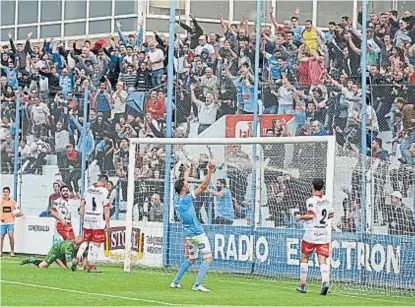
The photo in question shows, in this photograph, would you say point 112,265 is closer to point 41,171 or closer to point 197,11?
point 41,171

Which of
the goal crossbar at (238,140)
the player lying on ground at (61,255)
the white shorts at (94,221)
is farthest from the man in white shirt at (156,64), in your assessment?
the player lying on ground at (61,255)

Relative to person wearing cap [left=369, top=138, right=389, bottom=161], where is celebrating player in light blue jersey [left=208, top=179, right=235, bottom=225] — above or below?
below

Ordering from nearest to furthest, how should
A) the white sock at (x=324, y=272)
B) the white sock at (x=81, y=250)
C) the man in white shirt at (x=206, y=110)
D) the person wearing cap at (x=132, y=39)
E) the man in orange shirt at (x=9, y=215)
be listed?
the white sock at (x=324, y=272) → the white sock at (x=81, y=250) → the man in white shirt at (x=206, y=110) → the man in orange shirt at (x=9, y=215) → the person wearing cap at (x=132, y=39)

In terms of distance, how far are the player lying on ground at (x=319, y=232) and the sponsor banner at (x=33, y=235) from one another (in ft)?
29.6

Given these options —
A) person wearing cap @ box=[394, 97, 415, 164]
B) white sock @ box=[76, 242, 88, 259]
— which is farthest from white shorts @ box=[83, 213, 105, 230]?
person wearing cap @ box=[394, 97, 415, 164]

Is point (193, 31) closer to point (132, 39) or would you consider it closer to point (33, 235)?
point (132, 39)

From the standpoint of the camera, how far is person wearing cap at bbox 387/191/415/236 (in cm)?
1927

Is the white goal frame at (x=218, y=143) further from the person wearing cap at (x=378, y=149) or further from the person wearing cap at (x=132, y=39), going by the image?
the person wearing cap at (x=132, y=39)

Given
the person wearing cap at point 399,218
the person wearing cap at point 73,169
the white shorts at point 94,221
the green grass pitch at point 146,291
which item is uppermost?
the person wearing cap at point 73,169

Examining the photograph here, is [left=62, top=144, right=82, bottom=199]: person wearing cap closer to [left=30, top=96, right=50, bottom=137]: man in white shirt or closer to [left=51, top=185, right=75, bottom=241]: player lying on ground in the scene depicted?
[left=51, top=185, right=75, bottom=241]: player lying on ground

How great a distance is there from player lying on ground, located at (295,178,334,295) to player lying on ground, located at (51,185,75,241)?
6.57 metres

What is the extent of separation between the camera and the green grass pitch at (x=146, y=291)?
53.3 feet

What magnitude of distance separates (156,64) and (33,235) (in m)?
4.94

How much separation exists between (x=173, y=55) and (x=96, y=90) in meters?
2.27
